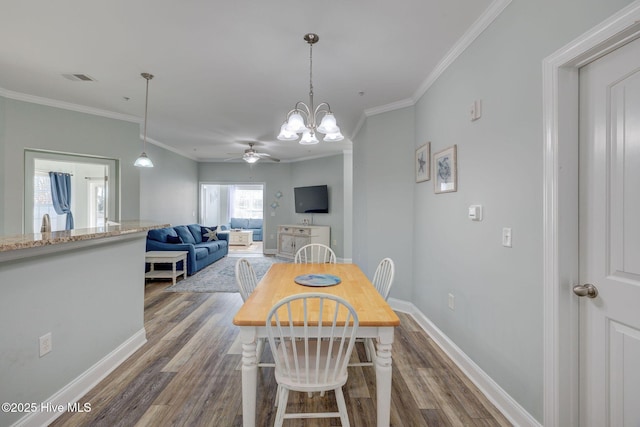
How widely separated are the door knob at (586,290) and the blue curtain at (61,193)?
548cm

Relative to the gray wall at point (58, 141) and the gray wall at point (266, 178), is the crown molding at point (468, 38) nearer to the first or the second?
the gray wall at point (58, 141)

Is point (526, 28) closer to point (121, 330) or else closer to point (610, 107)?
point (610, 107)

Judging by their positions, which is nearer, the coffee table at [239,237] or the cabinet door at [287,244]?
the cabinet door at [287,244]

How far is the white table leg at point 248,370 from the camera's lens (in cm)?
146

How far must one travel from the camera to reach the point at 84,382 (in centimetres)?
198

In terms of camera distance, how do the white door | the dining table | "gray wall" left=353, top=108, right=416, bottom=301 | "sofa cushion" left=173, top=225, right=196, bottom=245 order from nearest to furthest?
the white door
the dining table
"gray wall" left=353, top=108, right=416, bottom=301
"sofa cushion" left=173, top=225, right=196, bottom=245

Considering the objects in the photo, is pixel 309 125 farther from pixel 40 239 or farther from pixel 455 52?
pixel 40 239

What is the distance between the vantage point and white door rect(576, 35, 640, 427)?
120 cm

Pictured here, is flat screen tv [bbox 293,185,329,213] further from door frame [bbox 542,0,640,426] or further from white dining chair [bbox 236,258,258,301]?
door frame [bbox 542,0,640,426]

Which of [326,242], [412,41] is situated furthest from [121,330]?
[326,242]

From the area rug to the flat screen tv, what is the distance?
1741 mm

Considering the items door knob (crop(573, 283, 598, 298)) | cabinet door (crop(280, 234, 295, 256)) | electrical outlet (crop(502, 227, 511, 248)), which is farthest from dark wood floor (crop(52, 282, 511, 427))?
cabinet door (crop(280, 234, 295, 256))

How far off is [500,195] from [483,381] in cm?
131

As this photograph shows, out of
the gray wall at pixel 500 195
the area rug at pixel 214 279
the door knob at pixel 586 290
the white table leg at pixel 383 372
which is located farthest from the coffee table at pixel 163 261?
the door knob at pixel 586 290
